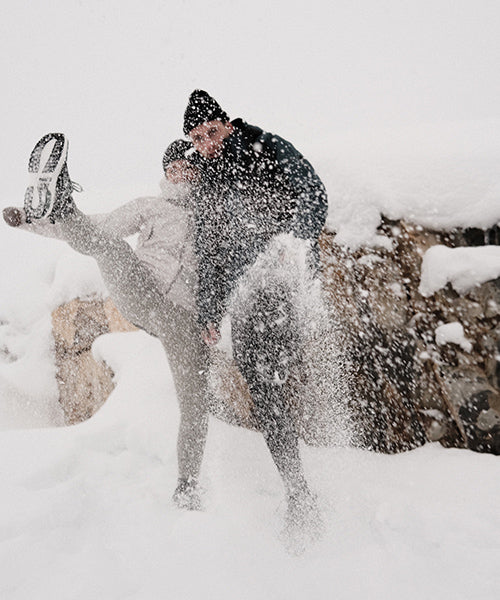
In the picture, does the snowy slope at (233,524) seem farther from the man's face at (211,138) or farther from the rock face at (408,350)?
the man's face at (211,138)

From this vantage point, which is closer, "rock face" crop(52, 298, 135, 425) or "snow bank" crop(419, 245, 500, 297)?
"snow bank" crop(419, 245, 500, 297)

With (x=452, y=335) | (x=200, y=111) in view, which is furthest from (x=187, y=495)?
(x=200, y=111)

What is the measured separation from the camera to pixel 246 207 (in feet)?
5.81

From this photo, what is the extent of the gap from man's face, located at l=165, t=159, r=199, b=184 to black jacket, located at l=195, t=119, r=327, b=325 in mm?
179

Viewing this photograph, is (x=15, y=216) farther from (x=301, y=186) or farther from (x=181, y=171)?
(x=301, y=186)

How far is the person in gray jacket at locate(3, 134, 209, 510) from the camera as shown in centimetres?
179

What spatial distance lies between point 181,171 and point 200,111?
0.29m

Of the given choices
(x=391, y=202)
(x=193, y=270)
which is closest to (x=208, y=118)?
(x=193, y=270)

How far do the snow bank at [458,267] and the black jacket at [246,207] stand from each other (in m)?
0.66

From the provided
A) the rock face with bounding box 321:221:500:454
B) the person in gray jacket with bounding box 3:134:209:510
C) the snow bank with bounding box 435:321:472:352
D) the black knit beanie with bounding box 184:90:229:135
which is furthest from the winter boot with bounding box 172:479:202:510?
the black knit beanie with bounding box 184:90:229:135

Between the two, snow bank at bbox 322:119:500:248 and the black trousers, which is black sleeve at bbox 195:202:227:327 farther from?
snow bank at bbox 322:119:500:248

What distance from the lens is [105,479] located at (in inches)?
81.3

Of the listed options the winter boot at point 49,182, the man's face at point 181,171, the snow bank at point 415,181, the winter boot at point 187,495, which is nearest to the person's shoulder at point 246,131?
the man's face at point 181,171

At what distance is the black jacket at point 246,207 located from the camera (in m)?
1.76
